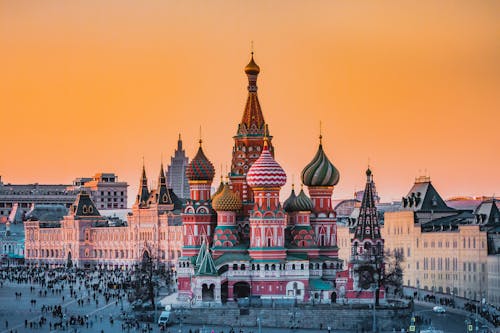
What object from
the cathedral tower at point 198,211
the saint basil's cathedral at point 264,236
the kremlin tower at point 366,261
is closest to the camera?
the kremlin tower at point 366,261

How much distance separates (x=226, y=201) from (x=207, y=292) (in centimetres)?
894

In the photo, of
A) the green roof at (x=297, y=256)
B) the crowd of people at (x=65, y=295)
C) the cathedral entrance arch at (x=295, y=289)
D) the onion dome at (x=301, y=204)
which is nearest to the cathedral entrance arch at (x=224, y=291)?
the cathedral entrance arch at (x=295, y=289)

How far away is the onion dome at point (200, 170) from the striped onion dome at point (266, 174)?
8.19 m

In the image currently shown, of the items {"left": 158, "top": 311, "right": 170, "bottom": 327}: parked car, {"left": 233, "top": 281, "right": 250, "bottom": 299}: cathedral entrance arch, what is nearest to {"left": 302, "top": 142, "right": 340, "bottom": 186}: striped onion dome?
{"left": 233, "top": 281, "right": 250, "bottom": 299}: cathedral entrance arch

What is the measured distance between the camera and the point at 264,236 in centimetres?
11138

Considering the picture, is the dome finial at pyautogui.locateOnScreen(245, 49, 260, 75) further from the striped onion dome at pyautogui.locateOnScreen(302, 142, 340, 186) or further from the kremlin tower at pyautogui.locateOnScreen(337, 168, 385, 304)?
the kremlin tower at pyautogui.locateOnScreen(337, 168, 385, 304)

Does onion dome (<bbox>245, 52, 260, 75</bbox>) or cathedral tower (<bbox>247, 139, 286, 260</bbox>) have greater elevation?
onion dome (<bbox>245, 52, 260, 75</bbox>)

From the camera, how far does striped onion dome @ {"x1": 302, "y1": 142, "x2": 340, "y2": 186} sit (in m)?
121

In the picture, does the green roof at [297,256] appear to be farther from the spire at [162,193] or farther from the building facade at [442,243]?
the spire at [162,193]

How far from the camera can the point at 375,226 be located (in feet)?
368

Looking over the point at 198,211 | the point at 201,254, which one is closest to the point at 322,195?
the point at 198,211

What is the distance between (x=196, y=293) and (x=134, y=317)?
16.0 ft

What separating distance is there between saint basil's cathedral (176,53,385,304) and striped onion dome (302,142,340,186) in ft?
0.27

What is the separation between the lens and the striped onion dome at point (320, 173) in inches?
4747
